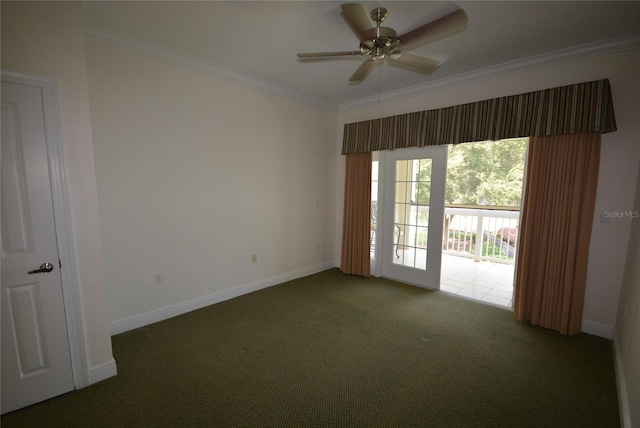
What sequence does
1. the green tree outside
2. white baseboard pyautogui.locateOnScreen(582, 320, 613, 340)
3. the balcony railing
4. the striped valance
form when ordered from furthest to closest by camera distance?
the green tree outside
the balcony railing
white baseboard pyautogui.locateOnScreen(582, 320, 613, 340)
the striped valance

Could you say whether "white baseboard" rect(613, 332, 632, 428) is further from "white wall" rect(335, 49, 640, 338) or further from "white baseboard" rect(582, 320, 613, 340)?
"white wall" rect(335, 49, 640, 338)

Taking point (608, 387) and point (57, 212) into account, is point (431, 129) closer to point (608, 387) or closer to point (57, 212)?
point (608, 387)

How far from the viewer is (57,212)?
1889 mm

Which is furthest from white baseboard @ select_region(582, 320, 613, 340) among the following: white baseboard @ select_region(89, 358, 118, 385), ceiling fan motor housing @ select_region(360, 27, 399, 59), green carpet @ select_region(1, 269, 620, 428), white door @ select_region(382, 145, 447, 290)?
white baseboard @ select_region(89, 358, 118, 385)

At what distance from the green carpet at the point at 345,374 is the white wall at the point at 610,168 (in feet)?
1.22

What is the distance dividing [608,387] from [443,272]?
2852mm

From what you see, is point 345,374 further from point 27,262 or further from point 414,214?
point 414,214

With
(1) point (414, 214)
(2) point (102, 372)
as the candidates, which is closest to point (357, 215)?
(1) point (414, 214)

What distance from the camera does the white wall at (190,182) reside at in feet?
8.77

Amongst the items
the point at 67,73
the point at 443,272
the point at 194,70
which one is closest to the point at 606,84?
Result: the point at 443,272

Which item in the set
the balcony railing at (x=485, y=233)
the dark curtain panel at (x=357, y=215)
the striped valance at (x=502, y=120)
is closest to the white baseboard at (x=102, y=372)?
the dark curtain panel at (x=357, y=215)

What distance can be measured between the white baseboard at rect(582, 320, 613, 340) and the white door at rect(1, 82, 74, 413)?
4631 millimetres

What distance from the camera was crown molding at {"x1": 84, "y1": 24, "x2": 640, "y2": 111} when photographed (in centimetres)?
251

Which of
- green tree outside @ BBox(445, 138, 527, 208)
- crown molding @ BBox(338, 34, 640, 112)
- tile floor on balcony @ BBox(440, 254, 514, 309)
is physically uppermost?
crown molding @ BBox(338, 34, 640, 112)
